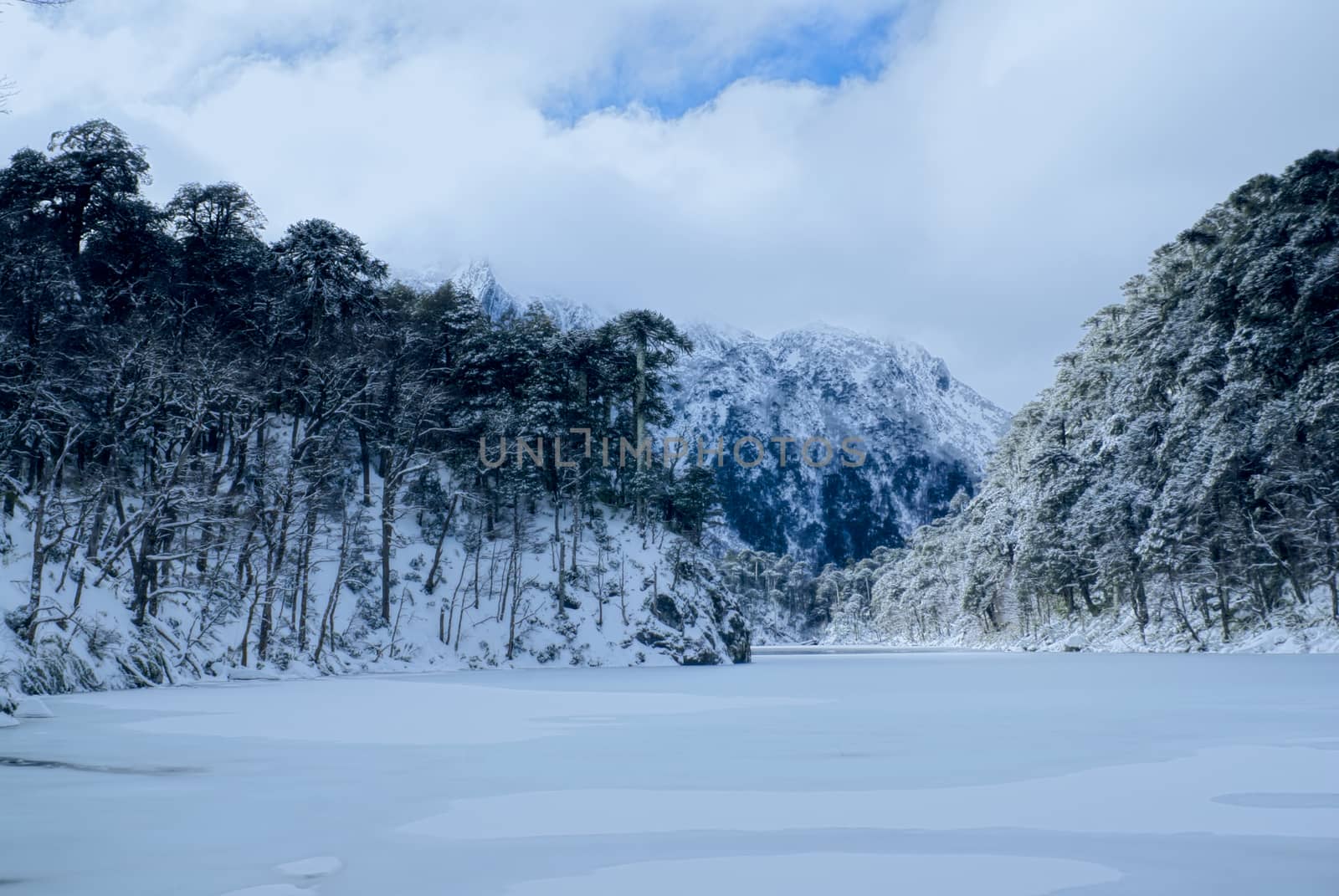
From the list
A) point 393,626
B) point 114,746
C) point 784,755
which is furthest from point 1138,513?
point 114,746

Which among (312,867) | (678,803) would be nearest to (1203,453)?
(678,803)

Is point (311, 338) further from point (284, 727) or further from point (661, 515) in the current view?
point (284, 727)

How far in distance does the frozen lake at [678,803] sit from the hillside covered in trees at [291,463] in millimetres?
13128

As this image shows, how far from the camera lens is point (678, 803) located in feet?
20.4

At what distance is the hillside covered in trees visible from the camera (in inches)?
971

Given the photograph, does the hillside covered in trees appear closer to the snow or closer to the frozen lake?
the frozen lake

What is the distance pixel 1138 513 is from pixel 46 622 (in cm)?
5870

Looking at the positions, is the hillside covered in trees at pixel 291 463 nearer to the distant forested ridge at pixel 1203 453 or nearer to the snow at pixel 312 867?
the snow at pixel 312 867

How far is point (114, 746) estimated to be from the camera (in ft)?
31.9

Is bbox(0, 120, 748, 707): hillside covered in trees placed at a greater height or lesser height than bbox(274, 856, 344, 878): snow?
greater

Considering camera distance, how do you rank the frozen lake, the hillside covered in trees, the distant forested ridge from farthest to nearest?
the distant forested ridge → the hillside covered in trees → the frozen lake

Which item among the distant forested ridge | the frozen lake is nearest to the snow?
the frozen lake

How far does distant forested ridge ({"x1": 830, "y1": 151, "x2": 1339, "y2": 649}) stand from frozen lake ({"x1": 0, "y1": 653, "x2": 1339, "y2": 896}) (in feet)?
116

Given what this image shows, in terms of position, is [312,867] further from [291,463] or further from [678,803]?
[291,463]
